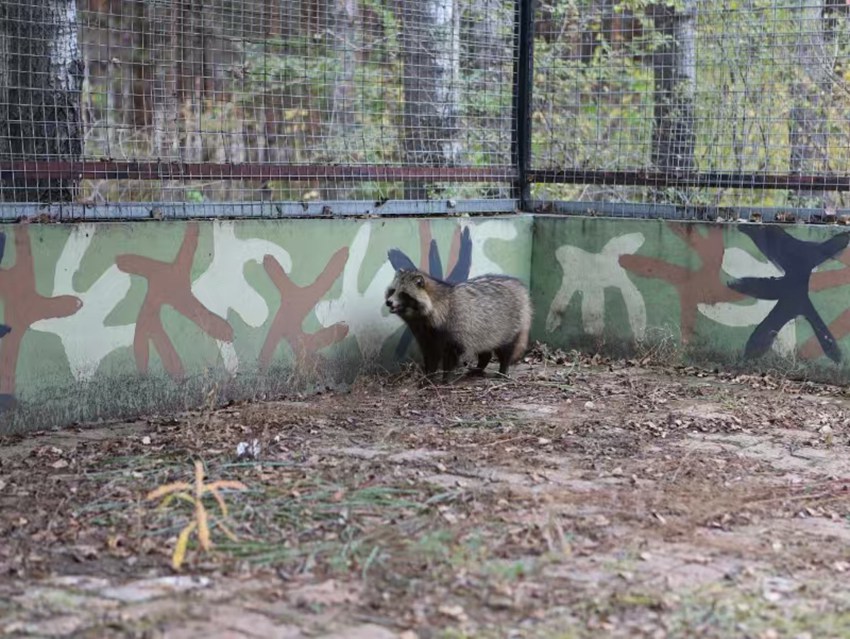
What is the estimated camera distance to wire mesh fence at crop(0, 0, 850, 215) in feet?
24.5

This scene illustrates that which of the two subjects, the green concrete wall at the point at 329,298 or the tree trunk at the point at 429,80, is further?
the tree trunk at the point at 429,80

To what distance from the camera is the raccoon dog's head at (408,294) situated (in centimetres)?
861

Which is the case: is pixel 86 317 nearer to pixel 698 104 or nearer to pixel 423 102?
pixel 423 102

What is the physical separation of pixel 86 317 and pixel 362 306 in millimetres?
2275

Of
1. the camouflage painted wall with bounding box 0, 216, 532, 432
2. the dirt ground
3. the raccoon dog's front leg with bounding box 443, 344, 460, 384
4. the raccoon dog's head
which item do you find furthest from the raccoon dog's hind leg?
the dirt ground

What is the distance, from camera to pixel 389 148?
30.4 ft

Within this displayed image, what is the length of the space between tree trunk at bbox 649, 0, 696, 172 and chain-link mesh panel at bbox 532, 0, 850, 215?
1 cm

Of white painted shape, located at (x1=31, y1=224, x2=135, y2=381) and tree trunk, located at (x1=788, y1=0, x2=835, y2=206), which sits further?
tree trunk, located at (x1=788, y1=0, x2=835, y2=206)

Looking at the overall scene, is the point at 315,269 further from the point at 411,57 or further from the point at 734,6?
the point at 734,6

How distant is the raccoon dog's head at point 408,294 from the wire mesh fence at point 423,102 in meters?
0.87

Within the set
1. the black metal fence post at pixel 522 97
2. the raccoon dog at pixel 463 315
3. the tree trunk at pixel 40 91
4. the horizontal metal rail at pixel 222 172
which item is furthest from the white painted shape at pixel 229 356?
the black metal fence post at pixel 522 97

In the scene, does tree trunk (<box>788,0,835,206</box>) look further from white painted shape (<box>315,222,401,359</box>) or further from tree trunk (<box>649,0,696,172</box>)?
white painted shape (<box>315,222,401,359</box>)

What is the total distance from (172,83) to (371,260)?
2.04 meters

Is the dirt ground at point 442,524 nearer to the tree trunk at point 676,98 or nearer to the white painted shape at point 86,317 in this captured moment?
the white painted shape at point 86,317
